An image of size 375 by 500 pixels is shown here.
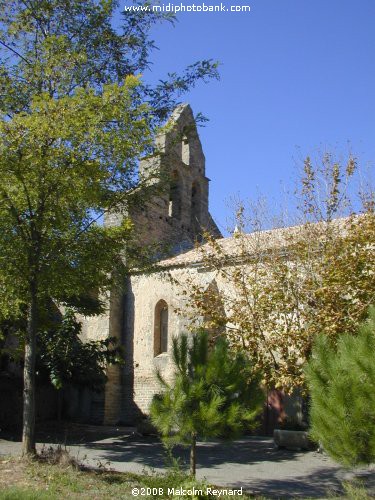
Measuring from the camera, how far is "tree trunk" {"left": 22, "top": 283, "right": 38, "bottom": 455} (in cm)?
964

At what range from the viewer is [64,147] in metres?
9.26

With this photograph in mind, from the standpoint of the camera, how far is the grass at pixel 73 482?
727 cm

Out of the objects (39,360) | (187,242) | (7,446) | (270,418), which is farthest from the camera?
(187,242)

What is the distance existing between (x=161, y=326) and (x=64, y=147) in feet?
42.0

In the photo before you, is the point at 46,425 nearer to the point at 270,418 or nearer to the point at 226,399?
the point at 270,418

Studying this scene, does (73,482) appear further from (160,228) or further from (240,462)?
(160,228)

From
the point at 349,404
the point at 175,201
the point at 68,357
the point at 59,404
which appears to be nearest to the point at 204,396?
the point at 349,404

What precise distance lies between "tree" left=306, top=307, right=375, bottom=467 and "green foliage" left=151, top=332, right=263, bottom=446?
176cm

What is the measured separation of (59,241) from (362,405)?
6.24 m

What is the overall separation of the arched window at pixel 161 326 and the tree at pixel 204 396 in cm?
1233

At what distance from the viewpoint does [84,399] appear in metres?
21.9

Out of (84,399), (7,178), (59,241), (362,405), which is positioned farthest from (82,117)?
(84,399)

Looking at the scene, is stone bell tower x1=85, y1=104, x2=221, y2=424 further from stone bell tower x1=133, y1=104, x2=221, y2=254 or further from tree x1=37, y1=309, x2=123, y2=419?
tree x1=37, y1=309, x2=123, y2=419

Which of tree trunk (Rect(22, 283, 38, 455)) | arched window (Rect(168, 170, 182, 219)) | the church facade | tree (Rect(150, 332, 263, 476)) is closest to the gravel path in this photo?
tree trunk (Rect(22, 283, 38, 455))
